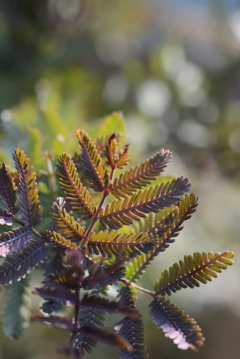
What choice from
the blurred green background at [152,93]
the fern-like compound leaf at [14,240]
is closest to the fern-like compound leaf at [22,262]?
the fern-like compound leaf at [14,240]

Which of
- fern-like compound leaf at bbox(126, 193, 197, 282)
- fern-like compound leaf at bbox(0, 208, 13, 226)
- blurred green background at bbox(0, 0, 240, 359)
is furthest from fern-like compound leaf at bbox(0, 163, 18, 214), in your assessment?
blurred green background at bbox(0, 0, 240, 359)

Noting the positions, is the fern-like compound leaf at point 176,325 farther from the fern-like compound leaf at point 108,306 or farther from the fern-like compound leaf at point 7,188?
the fern-like compound leaf at point 7,188

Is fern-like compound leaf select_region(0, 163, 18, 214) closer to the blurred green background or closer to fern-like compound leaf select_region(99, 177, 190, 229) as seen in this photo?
fern-like compound leaf select_region(99, 177, 190, 229)

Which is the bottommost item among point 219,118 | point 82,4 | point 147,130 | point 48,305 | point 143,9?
point 48,305

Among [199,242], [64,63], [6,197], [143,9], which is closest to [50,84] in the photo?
[64,63]

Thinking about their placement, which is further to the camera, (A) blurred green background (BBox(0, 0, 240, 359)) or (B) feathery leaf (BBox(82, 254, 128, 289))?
(A) blurred green background (BBox(0, 0, 240, 359))

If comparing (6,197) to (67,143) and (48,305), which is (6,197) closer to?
(48,305)

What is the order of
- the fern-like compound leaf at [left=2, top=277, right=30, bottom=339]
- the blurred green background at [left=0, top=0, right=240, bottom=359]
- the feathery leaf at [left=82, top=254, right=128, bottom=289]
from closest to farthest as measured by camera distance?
the feathery leaf at [left=82, top=254, right=128, bottom=289] → the fern-like compound leaf at [left=2, top=277, right=30, bottom=339] → the blurred green background at [left=0, top=0, right=240, bottom=359]
